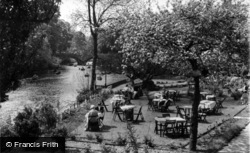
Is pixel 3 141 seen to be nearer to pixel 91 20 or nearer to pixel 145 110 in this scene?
pixel 145 110

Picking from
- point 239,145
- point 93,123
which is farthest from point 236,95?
point 93,123

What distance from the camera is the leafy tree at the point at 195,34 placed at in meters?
10.2

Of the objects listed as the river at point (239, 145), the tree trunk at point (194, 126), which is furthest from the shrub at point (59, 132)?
the river at point (239, 145)

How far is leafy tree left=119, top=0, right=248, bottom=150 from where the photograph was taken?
33.6ft

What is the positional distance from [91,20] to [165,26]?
23854 millimetres

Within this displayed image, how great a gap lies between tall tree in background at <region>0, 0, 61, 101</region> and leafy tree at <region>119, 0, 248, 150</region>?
326 centimetres

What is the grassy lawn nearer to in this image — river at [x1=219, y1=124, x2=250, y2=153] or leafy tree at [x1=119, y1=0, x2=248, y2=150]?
river at [x1=219, y1=124, x2=250, y2=153]

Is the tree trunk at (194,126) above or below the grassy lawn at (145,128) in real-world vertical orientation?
above

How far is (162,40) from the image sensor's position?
33.9 ft

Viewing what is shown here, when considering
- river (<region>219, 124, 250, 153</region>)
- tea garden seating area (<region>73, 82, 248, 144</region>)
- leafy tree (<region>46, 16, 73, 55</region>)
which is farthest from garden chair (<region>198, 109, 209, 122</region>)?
leafy tree (<region>46, 16, 73, 55</region>)

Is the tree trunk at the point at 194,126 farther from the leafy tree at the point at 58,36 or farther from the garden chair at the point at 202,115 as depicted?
the leafy tree at the point at 58,36

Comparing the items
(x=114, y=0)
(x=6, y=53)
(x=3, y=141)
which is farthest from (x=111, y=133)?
(x=114, y=0)

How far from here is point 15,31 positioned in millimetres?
8812

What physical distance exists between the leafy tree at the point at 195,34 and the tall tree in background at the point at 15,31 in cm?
326
